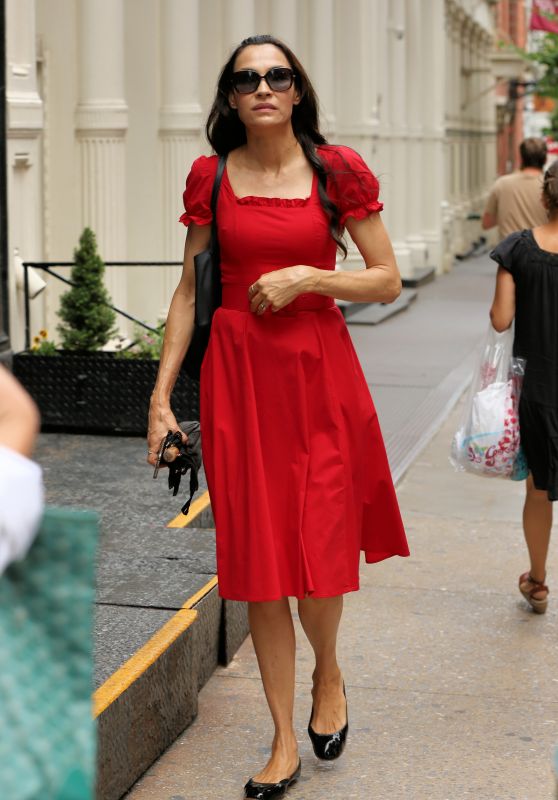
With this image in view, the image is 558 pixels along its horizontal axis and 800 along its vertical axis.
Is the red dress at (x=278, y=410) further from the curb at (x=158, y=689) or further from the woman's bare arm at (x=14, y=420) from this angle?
the woman's bare arm at (x=14, y=420)

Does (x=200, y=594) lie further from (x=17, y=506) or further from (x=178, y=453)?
(x=17, y=506)

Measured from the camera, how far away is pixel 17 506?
86.0 inches

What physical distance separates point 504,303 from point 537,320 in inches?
5.7

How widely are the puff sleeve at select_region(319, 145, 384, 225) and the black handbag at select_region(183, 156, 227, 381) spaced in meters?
0.31

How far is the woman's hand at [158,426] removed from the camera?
14.1 ft

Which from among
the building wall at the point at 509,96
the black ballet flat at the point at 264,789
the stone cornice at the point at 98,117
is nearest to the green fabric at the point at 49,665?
the black ballet flat at the point at 264,789

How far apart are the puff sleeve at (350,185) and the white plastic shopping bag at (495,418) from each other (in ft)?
6.10

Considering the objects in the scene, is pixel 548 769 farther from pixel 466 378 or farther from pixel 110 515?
pixel 466 378

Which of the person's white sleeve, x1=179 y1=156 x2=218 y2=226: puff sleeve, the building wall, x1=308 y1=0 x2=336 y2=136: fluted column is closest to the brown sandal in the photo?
x1=179 y1=156 x2=218 y2=226: puff sleeve

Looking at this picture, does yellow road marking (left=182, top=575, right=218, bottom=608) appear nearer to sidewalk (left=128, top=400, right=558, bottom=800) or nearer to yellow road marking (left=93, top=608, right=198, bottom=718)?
yellow road marking (left=93, top=608, right=198, bottom=718)

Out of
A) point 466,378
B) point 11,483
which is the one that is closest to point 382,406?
point 466,378

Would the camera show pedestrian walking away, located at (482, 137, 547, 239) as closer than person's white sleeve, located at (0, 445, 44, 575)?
No

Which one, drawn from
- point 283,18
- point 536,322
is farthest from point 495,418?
point 283,18

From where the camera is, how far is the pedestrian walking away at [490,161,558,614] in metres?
5.98
